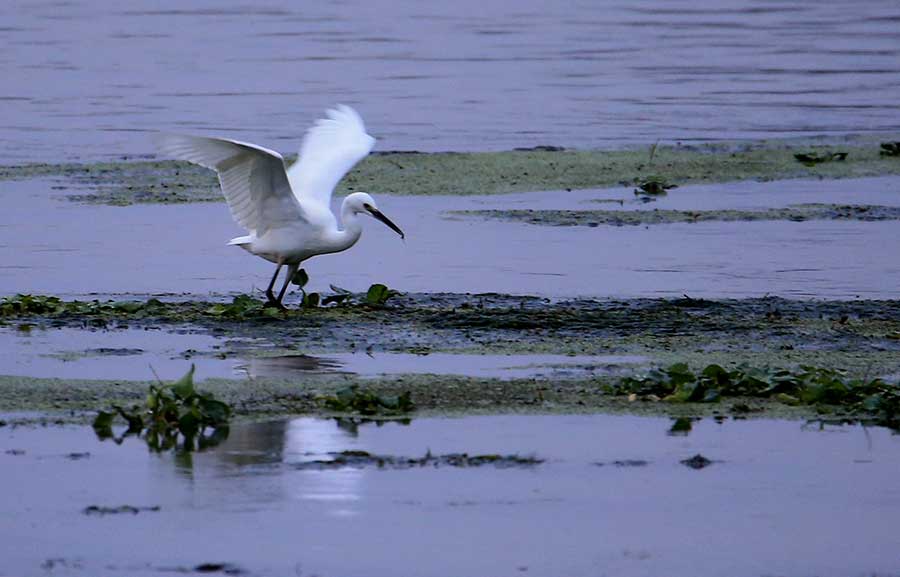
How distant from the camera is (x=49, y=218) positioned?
14.0 metres

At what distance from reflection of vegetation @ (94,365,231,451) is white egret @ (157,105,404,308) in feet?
8.99

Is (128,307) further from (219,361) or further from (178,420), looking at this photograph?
(178,420)

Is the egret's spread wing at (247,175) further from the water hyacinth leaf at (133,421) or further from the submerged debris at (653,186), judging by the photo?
the submerged debris at (653,186)

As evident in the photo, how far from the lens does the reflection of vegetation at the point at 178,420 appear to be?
7621 mm

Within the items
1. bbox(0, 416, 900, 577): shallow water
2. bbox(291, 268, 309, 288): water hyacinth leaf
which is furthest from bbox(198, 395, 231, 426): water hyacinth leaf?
bbox(291, 268, 309, 288): water hyacinth leaf

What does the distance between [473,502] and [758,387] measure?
2077mm

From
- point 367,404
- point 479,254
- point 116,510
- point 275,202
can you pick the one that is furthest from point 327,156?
point 116,510

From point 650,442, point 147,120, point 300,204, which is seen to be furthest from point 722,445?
point 147,120

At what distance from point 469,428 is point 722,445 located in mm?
1051

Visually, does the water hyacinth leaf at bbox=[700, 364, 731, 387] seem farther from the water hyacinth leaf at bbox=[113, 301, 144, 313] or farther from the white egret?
the water hyacinth leaf at bbox=[113, 301, 144, 313]

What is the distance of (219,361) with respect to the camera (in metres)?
9.20

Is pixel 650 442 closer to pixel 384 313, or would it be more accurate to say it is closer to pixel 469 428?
pixel 469 428

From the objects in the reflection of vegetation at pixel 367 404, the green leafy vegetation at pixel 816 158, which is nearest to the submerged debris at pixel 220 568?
the reflection of vegetation at pixel 367 404

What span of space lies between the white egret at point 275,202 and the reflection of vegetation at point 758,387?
115 inches
